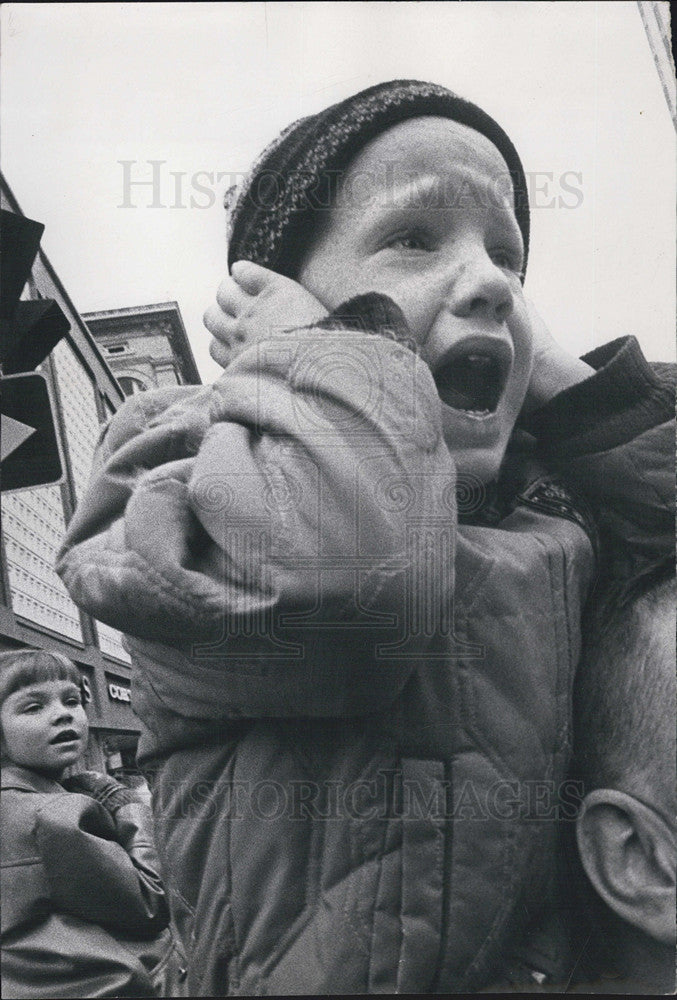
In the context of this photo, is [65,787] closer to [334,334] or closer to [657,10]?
Answer: [334,334]

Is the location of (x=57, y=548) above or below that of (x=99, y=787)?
above

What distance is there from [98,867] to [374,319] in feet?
3.29

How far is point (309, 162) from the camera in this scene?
186 cm

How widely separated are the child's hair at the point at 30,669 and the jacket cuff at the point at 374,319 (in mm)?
742

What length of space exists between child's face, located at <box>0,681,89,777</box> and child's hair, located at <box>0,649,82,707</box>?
10mm

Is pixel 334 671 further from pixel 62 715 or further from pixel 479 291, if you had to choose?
pixel 479 291

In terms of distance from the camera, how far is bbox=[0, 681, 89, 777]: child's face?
6.17ft

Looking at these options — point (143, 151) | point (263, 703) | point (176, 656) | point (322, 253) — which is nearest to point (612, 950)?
point (263, 703)

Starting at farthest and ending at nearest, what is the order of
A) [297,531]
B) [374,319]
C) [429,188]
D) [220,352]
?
[220,352], [429,188], [374,319], [297,531]

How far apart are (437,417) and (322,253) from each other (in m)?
0.39

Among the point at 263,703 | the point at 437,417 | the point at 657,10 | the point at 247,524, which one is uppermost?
the point at 657,10

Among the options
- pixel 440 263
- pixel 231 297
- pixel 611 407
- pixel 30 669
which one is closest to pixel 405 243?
pixel 440 263

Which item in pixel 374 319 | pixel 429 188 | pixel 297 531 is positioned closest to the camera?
pixel 297 531

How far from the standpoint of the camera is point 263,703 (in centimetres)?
169
